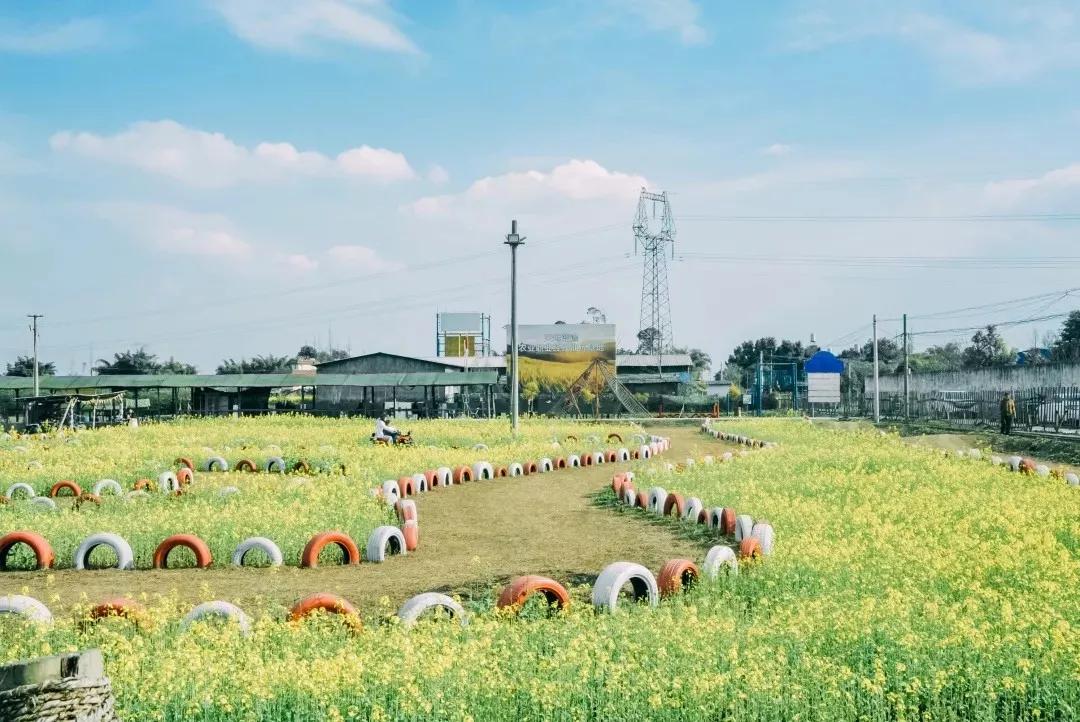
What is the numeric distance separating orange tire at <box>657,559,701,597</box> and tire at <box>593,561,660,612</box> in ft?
0.54

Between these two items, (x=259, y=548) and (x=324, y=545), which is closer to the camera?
(x=259, y=548)

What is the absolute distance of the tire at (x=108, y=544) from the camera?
11930 mm

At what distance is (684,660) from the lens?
21.9 ft

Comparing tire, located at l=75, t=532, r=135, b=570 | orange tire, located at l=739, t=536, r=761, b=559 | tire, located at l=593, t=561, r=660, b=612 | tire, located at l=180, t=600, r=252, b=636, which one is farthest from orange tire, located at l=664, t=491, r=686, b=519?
tire, located at l=180, t=600, r=252, b=636

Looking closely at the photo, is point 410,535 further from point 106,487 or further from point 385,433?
point 385,433

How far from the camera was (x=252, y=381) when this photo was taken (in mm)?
56188

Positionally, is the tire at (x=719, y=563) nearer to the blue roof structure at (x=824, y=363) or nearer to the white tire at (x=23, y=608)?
the white tire at (x=23, y=608)

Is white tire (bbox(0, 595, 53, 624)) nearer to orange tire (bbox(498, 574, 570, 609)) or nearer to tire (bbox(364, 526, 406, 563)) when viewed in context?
orange tire (bbox(498, 574, 570, 609))

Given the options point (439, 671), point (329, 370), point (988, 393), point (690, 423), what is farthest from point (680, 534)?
point (329, 370)

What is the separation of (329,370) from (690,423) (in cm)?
2655

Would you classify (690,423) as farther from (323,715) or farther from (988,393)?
(323,715)

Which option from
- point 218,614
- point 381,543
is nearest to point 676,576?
point 218,614

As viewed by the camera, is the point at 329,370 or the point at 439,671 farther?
the point at 329,370

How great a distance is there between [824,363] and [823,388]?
2883mm
